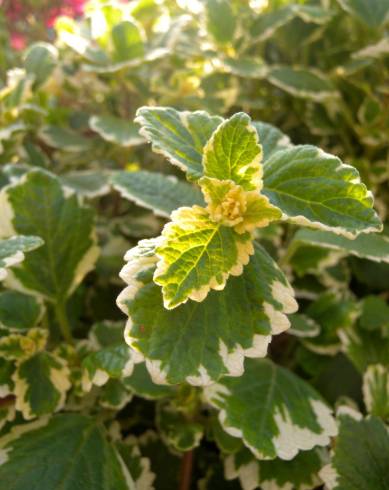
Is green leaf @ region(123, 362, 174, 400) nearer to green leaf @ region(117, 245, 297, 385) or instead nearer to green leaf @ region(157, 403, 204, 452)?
green leaf @ region(157, 403, 204, 452)

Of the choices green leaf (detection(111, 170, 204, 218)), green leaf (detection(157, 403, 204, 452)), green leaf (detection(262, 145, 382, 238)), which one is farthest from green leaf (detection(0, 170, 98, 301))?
green leaf (detection(262, 145, 382, 238))

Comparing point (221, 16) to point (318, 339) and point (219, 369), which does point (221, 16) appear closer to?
point (318, 339)

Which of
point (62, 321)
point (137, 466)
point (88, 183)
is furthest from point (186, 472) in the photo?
point (88, 183)

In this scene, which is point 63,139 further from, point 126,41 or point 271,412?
point 271,412

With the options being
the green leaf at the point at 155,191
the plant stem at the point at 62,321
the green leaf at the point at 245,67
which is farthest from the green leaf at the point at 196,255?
the green leaf at the point at 245,67

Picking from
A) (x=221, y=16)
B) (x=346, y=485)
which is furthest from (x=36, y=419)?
(x=221, y=16)

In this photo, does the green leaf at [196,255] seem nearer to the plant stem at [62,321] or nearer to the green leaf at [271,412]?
the green leaf at [271,412]
